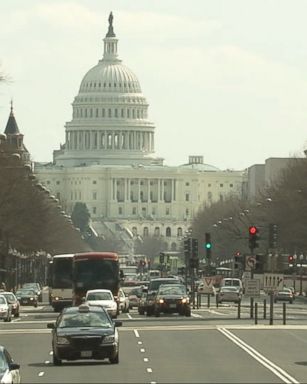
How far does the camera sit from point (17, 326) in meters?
66.2

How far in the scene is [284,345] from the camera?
50281 mm

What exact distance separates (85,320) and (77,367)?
127cm

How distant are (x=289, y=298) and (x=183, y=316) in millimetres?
31194

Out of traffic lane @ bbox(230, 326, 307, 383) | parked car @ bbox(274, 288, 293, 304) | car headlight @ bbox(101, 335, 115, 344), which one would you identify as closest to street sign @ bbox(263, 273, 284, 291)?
traffic lane @ bbox(230, 326, 307, 383)

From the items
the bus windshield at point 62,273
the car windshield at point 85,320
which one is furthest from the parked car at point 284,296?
the car windshield at point 85,320

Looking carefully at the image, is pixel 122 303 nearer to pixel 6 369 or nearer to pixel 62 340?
pixel 62 340

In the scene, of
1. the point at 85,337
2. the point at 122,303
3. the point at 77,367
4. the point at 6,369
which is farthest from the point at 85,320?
the point at 122,303

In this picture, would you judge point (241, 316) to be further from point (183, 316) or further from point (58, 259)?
point (58, 259)

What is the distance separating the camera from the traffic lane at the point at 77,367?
120 ft

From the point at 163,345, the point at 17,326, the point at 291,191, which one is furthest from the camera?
the point at 291,191

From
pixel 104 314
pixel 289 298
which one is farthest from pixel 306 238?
pixel 104 314

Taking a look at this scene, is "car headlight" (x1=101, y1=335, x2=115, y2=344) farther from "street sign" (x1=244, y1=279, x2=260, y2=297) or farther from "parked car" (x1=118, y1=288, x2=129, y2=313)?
"parked car" (x1=118, y1=288, x2=129, y2=313)

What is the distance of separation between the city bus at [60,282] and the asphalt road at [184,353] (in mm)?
13209

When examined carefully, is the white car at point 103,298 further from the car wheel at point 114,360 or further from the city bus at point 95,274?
the car wheel at point 114,360
